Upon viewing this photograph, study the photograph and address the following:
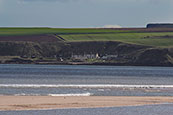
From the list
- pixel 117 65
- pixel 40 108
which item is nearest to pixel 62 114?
pixel 40 108

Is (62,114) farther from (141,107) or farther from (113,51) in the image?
(113,51)

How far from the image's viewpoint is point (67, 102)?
27.2 metres

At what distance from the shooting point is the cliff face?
10231cm

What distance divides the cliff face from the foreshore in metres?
71.6

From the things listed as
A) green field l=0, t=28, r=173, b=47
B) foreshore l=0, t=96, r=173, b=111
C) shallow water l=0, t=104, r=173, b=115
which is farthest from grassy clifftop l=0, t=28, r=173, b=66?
shallow water l=0, t=104, r=173, b=115

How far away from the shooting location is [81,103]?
26859 mm

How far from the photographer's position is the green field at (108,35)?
11778cm

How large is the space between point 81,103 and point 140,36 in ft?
328

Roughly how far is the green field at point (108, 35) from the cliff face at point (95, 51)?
183 inches

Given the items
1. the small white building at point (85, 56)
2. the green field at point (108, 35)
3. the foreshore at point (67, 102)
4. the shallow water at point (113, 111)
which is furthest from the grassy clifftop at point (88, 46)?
the shallow water at point (113, 111)

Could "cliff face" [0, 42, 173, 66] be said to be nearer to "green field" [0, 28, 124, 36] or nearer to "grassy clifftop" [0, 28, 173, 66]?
"grassy clifftop" [0, 28, 173, 66]

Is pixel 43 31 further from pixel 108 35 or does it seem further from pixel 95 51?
pixel 95 51

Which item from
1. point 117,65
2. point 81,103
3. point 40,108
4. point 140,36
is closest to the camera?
point 40,108

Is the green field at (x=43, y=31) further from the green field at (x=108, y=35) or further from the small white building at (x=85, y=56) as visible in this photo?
the small white building at (x=85, y=56)
